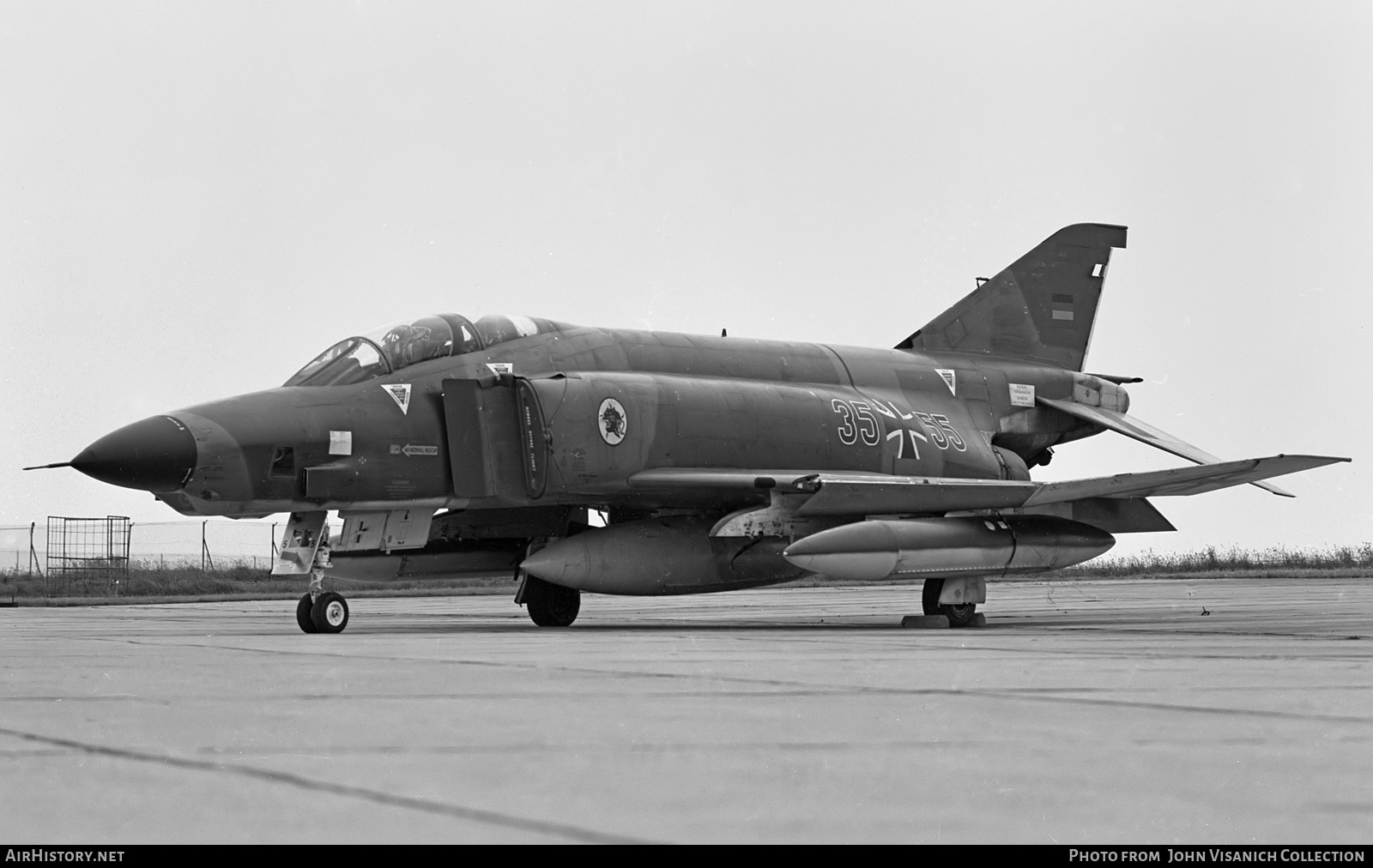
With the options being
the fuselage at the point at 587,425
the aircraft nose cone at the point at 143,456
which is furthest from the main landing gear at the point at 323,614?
the aircraft nose cone at the point at 143,456

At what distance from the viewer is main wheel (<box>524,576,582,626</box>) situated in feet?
41.7

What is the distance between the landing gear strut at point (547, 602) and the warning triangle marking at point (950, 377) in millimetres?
4758

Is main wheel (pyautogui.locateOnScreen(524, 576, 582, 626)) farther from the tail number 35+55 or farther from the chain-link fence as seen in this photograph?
the chain-link fence

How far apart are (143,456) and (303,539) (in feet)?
5.07

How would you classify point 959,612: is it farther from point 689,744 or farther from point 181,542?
point 181,542

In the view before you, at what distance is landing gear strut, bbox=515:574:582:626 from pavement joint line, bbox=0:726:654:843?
361 inches

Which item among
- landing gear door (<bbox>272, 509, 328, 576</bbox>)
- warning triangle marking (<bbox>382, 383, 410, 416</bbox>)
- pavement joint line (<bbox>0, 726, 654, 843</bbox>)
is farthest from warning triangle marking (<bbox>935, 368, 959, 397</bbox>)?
pavement joint line (<bbox>0, 726, 654, 843</bbox>)

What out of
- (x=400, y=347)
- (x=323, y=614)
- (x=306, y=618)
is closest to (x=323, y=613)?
(x=323, y=614)

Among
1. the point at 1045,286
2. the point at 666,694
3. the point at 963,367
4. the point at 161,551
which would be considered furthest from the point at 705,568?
the point at 161,551

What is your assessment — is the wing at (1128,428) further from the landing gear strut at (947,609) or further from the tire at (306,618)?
the tire at (306,618)

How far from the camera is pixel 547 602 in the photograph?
1274cm

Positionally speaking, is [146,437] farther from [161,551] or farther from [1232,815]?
[161,551]

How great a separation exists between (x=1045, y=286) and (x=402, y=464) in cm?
825

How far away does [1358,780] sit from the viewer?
9.08 ft
